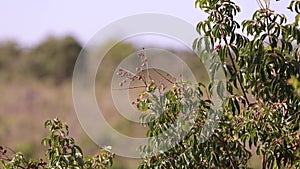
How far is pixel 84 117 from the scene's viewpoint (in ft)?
15.5

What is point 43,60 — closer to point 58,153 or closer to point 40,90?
point 40,90

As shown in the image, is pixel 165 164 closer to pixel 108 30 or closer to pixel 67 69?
pixel 108 30

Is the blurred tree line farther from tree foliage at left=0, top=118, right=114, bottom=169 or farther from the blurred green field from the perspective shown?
tree foliage at left=0, top=118, right=114, bottom=169

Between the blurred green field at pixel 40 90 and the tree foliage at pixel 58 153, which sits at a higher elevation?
the blurred green field at pixel 40 90

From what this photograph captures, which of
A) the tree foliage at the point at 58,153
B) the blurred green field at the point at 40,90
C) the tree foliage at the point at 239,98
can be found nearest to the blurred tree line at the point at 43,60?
the blurred green field at the point at 40,90

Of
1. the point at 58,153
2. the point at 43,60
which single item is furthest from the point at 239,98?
the point at 43,60

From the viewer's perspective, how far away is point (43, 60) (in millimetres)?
41594

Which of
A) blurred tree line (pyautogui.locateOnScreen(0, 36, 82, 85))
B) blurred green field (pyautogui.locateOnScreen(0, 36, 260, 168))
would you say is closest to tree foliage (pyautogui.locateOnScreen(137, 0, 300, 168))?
blurred green field (pyautogui.locateOnScreen(0, 36, 260, 168))

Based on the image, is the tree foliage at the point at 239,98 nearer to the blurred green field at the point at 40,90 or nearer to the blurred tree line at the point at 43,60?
the blurred green field at the point at 40,90

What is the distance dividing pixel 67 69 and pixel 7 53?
474 centimetres

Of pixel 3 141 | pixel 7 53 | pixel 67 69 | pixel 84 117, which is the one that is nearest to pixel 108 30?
pixel 84 117

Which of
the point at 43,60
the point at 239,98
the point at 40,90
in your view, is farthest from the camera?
the point at 43,60

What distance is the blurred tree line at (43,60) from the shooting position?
40.2 metres

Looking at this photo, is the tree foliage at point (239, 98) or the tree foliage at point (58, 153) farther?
the tree foliage at point (58, 153)
